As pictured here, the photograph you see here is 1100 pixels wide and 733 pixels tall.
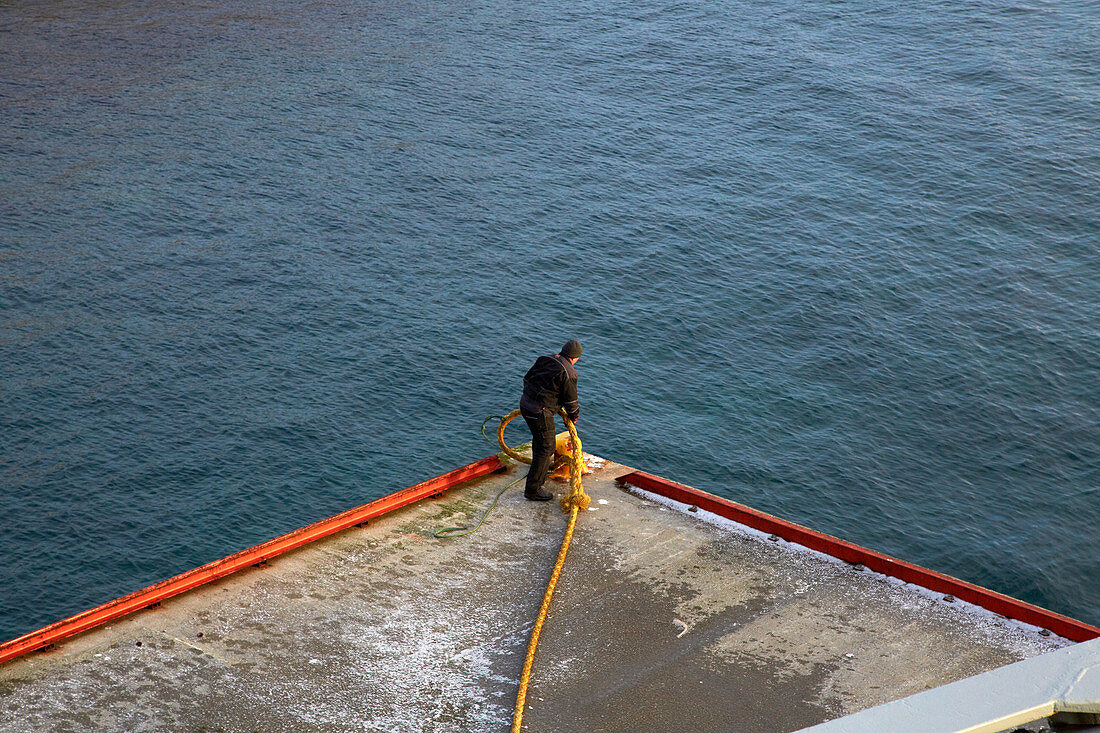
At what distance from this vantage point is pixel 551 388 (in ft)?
32.8

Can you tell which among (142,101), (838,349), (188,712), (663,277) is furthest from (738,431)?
(142,101)

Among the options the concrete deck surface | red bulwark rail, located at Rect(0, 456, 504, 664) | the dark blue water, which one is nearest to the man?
the concrete deck surface

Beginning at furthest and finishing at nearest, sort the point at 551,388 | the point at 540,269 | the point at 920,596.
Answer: the point at 540,269 < the point at 551,388 < the point at 920,596

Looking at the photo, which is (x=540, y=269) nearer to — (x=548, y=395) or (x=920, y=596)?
(x=548, y=395)

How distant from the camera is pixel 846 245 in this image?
2317 cm

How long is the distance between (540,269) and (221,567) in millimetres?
13848

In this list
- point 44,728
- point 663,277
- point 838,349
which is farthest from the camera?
point 663,277

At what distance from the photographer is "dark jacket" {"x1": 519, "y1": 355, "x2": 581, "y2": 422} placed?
9.91 metres

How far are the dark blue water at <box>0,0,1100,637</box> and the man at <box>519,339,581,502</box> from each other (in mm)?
5680

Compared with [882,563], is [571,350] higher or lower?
higher

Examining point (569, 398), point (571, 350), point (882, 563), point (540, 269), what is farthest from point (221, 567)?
point (540, 269)

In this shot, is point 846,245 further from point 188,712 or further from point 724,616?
point 188,712

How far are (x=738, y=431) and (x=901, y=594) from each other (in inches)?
329

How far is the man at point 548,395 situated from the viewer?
32.5ft
